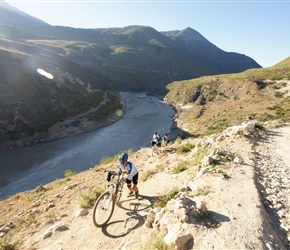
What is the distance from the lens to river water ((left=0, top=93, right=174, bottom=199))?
29.6m

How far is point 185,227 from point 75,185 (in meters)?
10.1

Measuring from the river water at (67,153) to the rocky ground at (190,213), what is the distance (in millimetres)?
16138

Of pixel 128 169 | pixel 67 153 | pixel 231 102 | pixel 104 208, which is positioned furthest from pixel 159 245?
pixel 231 102

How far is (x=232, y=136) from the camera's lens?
644 inches

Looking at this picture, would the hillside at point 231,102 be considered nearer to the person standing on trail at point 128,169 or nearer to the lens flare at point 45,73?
the person standing on trail at point 128,169

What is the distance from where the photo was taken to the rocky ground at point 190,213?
617 centimetres

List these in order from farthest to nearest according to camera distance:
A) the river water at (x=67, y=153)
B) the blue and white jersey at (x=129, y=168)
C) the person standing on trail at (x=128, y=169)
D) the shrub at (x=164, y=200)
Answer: the river water at (x=67, y=153) < the blue and white jersey at (x=129, y=168) < the person standing on trail at (x=128, y=169) < the shrub at (x=164, y=200)

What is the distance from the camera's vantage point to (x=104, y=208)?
835cm

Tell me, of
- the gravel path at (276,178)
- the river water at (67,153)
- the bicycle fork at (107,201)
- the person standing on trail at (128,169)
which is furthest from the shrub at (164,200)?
the river water at (67,153)

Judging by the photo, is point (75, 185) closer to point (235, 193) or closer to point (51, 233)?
point (51, 233)

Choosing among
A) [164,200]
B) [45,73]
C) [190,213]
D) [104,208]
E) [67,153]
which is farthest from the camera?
[45,73]

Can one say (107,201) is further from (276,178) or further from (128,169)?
(276,178)

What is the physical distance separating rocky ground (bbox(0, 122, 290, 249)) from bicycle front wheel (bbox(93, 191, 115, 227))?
0.78 feet

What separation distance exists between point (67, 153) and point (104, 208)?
32.4m
